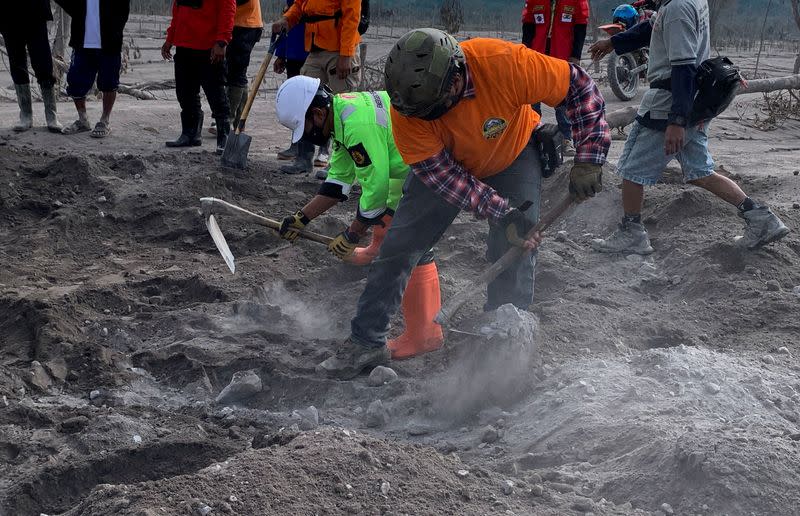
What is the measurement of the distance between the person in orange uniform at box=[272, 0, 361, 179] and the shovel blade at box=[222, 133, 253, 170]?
23.9 inches

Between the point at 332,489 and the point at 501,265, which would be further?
the point at 501,265

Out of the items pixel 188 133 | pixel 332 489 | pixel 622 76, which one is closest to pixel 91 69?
pixel 188 133

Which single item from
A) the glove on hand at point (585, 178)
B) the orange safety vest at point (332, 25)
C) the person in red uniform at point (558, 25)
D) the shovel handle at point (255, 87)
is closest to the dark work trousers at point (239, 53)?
the shovel handle at point (255, 87)

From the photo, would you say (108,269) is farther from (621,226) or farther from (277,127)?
(277,127)

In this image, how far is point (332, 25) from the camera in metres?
7.10

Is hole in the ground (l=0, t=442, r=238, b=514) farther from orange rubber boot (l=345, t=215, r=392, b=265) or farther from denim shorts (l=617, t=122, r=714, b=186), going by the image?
denim shorts (l=617, t=122, r=714, b=186)

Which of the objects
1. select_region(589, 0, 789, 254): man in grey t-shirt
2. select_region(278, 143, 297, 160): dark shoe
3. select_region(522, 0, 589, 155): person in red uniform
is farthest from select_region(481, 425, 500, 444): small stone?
select_region(278, 143, 297, 160): dark shoe

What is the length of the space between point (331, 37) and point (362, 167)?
315 centimetres

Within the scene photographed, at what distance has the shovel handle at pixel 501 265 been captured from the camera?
4.12m

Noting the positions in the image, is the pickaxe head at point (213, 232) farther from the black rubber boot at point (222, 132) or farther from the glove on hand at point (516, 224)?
the black rubber boot at point (222, 132)

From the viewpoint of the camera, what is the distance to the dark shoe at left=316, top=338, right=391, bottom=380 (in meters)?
4.35

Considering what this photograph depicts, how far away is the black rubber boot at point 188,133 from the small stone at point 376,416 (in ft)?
15.4

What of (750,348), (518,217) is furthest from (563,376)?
(750,348)

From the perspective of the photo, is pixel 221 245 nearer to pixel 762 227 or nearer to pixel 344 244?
pixel 344 244
